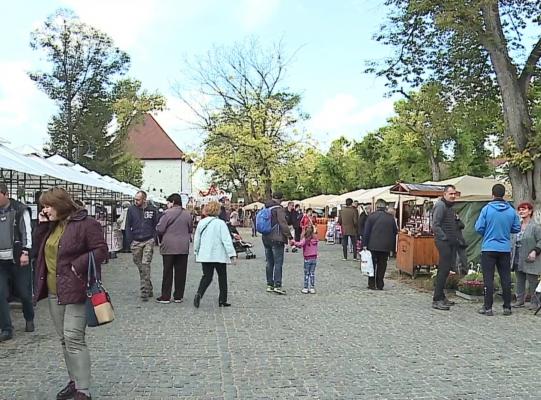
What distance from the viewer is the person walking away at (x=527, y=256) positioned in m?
10.6

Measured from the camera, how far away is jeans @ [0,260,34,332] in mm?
7984

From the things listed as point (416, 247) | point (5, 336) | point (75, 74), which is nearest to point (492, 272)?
point (416, 247)

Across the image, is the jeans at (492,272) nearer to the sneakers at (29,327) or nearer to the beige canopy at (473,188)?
the sneakers at (29,327)

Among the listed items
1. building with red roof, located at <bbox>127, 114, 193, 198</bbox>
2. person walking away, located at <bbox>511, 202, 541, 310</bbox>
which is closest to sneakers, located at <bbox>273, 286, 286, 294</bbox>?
person walking away, located at <bbox>511, 202, 541, 310</bbox>

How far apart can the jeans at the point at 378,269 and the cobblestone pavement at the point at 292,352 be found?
4.73 feet

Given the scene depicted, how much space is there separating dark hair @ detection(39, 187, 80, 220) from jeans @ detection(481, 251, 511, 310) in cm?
674

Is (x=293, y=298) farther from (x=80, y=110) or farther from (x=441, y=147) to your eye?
(x=80, y=110)

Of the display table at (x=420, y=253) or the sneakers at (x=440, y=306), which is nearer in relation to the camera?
the sneakers at (x=440, y=306)

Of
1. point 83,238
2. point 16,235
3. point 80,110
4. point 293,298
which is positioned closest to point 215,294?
point 293,298

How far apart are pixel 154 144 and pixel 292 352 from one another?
3560 inches

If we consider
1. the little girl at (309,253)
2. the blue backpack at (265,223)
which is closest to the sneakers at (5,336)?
the blue backpack at (265,223)

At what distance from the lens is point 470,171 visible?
40469mm

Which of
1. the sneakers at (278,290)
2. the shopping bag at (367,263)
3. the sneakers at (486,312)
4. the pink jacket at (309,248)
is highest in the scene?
the pink jacket at (309,248)

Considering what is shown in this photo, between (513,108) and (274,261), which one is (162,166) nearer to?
(513,108)
